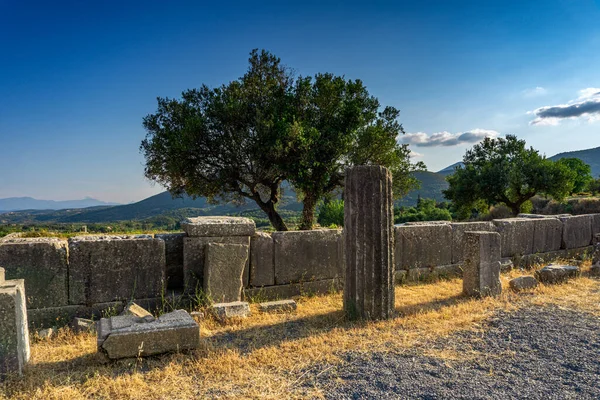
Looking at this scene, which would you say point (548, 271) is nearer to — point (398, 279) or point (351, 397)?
point (398, 279)

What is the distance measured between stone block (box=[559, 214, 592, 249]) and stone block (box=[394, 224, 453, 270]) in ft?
14.5

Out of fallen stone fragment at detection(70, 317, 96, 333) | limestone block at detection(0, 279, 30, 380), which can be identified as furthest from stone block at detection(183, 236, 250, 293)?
limestone block at detection(0, 279, 30, 380)

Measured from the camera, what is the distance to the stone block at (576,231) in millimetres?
10383

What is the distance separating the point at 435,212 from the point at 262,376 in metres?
40.9

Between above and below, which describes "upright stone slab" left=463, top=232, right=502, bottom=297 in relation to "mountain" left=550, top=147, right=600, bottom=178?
below

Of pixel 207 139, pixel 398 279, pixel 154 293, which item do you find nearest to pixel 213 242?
pixel 154 293

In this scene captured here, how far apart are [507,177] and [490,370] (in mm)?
25686

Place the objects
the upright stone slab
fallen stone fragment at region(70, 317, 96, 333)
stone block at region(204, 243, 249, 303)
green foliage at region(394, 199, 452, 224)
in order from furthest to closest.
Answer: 1. green foliage at region(394, 199, 452, 224)
2. the upright stone slab
3. stone block at region(204, 243, 249, 303)
4. fallen stone fragment at region(70, 317, 96, 333)

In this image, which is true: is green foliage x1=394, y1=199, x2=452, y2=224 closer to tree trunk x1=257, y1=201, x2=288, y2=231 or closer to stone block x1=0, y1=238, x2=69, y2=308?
tree trunk x1=257, y1=201, x2=288, y2=231

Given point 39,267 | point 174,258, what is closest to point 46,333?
point 39,267

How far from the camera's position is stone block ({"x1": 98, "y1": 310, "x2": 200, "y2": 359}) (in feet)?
12.5

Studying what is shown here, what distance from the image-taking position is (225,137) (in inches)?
699

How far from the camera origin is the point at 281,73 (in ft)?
63.2

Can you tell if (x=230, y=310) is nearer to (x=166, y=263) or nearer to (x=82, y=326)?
(x=166, y=263)
